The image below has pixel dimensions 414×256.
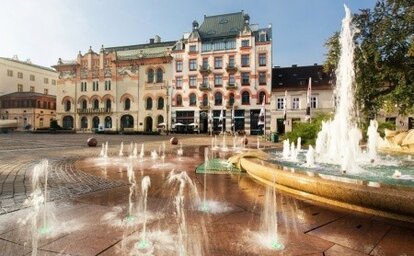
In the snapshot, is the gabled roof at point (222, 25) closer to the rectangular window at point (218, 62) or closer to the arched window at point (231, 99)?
the rectangular window at point (218, 62)

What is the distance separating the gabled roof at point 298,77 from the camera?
41.7m

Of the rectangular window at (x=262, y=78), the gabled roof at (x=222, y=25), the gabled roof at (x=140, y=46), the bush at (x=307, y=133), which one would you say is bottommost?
the bush at (x=307, y=133)

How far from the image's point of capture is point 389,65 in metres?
14.9

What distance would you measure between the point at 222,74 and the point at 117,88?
19714 millimetres

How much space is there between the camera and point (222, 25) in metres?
49.1

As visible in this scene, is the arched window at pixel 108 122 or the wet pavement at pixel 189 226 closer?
the wet pavement at pixel 189 226

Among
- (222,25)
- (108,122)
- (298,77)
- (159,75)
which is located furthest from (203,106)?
(108,122)

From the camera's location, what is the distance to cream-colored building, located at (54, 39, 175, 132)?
51.3m

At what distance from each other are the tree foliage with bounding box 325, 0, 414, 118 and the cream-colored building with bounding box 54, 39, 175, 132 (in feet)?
122

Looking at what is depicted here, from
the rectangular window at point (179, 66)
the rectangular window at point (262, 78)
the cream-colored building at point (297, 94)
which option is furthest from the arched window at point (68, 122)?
the cream-colored building at point (297, 94)

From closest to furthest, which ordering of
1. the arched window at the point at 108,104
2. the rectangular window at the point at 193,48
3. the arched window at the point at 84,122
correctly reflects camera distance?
the rectangular window at the point at 193,48, the arched window at the point at 108,104, the arched window at the point at 84,122

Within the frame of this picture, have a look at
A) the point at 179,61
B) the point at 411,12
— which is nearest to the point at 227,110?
the point at 179,61

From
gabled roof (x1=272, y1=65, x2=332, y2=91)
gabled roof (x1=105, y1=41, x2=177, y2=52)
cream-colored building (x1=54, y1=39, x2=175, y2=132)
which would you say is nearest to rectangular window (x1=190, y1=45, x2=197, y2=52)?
cream-colored building (x1=54, y1=39, x2=175, y2=132)

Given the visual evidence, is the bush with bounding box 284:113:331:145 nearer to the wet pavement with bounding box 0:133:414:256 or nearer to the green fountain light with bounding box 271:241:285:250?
the wet pavement with bounding box 0:133:414:256
